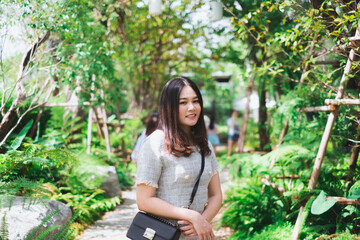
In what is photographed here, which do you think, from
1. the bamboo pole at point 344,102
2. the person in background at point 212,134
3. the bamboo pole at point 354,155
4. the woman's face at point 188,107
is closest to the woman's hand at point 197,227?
the woman's face at point 188,107

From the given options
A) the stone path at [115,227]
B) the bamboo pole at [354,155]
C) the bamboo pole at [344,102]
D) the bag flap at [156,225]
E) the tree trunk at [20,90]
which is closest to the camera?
the bag flap at [156,225]

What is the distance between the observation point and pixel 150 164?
195 centimetres

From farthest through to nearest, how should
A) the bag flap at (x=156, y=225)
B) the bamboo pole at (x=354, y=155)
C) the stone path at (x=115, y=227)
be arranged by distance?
1. the stone path at (x=115, y=227)
2. the bamboo pole at (x=354, y=155)
3. the bag flap at (x=156, y=225)

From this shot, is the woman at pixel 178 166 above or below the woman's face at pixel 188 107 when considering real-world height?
below

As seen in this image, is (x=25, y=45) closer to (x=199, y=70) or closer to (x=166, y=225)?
(x=166, y=225)

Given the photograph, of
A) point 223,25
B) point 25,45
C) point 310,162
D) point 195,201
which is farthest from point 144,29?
point 195,201

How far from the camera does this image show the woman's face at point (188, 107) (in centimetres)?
211

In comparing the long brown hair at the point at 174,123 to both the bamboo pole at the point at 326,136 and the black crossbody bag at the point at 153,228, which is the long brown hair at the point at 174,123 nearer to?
the black crossbody bag at the point at 153,228

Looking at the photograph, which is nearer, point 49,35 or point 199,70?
point 49,35

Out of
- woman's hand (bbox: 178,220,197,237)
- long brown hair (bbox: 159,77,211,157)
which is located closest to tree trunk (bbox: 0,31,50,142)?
long brown hair (bbox: 159,77,211,157)

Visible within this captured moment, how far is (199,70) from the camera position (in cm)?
1243

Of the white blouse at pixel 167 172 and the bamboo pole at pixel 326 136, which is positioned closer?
the white blouse at pixel 167 172

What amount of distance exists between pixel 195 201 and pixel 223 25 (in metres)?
6.87

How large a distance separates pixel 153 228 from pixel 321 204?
7.26 ft
